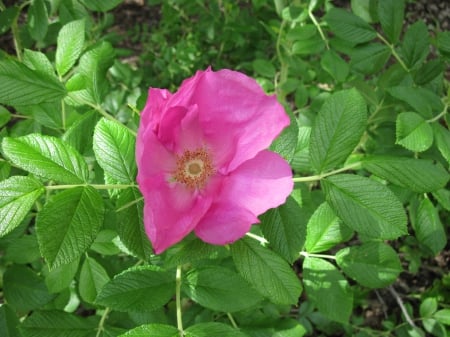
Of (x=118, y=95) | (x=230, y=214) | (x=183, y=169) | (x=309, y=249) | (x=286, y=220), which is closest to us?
(x=230, y=214)

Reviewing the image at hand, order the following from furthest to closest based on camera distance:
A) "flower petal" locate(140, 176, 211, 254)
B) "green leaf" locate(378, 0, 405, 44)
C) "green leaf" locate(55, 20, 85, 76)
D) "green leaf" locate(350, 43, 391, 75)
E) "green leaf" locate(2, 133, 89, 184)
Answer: "green leaf" locate(350, 43, 391, 75) < "green leaf" locate(378, 0, 405, 44) < "green leaf" locate(55, 20, 85, 76) < "green leaf" locate(2, 133, 89, 184) < "flower petal" locate(140, 176, 211, 254)

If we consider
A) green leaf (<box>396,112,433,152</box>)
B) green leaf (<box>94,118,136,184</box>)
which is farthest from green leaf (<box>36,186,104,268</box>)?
green leaf (<box>396,112,433,152</box>)

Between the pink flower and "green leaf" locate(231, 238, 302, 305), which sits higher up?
the pink flower

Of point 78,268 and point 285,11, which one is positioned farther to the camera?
point 285,11

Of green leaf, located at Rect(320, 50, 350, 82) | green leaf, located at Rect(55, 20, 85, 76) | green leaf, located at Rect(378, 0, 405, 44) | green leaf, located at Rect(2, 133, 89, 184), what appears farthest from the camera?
green leaf, located at Rect(320, 50, 350, 82)

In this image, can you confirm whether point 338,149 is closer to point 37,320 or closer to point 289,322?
point 289,322

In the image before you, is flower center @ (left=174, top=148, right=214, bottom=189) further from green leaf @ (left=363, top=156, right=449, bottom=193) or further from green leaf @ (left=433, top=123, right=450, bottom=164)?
green leaf @ (left=433, top=123, right=450, bottom=164)

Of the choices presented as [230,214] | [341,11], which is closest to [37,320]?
[230,214]
